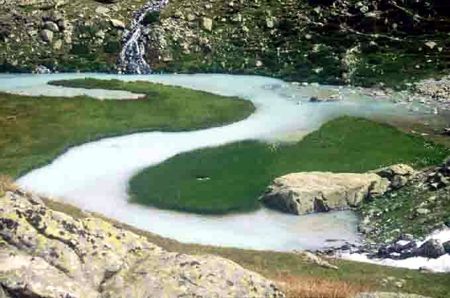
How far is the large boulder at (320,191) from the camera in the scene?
50531 mm

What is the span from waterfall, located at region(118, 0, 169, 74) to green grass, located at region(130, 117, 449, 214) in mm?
46849

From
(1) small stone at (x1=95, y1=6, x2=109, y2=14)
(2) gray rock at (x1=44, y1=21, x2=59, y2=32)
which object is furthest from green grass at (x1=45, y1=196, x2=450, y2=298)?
(1) small stone at (x1=95, y1=6, x2=109, y2=14)

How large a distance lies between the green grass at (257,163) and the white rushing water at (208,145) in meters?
1.58

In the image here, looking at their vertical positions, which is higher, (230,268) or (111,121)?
(230,268)

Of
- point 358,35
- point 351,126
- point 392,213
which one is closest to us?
point 392,213

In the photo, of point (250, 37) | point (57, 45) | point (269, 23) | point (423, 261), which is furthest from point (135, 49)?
point (423, 261)

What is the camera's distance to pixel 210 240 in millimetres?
44500

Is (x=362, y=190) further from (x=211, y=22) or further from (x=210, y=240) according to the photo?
(x=211, y=22)

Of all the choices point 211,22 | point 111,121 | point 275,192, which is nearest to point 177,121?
point 111,121

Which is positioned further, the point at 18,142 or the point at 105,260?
the point at 18,142

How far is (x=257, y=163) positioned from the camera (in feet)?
201

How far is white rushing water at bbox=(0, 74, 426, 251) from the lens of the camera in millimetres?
46062

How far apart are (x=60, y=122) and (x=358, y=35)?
2440 inches

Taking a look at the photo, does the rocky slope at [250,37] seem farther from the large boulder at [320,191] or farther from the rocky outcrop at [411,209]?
the rocky outcrop at [411,209]
